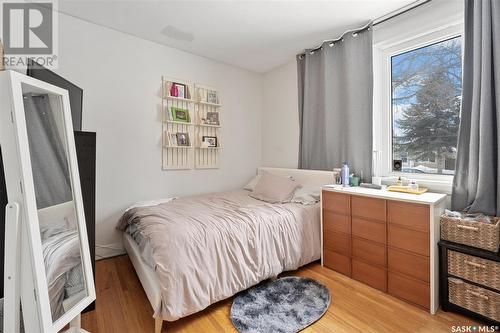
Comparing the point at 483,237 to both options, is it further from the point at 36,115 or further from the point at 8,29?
the point at 8,29

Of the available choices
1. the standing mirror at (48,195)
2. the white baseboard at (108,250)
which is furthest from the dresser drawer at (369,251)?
the white baseboard at (108,250)

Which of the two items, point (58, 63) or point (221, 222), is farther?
point (58, 63)

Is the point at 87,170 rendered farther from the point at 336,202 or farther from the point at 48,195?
the point at 336,202

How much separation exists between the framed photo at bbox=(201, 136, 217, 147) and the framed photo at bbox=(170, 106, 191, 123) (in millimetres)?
323

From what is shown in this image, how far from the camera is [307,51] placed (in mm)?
3094

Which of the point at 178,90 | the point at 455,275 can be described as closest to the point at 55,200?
the point at 178,90

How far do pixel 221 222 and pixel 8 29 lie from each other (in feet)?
8.38

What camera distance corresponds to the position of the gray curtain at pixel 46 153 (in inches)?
48.3

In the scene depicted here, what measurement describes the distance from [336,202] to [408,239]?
65 centimetres

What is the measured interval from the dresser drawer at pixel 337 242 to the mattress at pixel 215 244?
0.31 ft

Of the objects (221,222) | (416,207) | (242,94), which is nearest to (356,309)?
(416,207)

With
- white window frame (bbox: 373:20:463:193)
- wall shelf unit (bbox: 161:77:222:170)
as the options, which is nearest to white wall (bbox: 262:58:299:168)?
wall shelf unit (bbox: 161:77:222:170)
